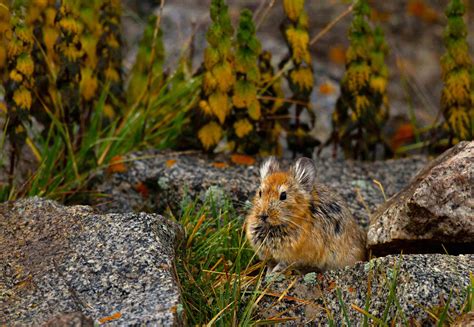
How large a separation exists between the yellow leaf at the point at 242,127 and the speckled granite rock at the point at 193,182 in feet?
0.86

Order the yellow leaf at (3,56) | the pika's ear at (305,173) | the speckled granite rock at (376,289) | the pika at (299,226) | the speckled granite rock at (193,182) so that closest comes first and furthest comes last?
the speckled granite rock at (376,289) < the pika at (299,226) < the pika's ear at (305,173) < the yellow leaf at (3,56) < the speckled granite rock at (193,182)

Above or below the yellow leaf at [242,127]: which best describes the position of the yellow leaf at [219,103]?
above

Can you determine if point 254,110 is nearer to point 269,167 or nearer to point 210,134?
point 210,134

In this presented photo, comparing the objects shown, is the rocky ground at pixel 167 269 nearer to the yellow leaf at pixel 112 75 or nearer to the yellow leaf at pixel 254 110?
the yellow leaf at pixel 254 110

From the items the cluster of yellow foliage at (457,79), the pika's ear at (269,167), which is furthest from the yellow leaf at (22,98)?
the cluster of yellow foliage at (457,79)

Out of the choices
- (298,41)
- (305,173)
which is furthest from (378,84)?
(305,173)

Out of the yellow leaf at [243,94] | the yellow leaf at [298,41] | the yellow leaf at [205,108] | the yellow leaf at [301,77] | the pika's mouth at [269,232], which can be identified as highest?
the yellow leaf at [298,41]

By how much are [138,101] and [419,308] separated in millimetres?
3417

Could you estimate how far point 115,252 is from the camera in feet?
15.0

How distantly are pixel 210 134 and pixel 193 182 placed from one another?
51 cm

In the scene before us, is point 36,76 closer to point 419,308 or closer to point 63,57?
point 63,57

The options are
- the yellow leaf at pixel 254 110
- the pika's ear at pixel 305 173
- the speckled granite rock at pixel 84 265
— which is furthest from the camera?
the yellow leaf at pixel 254 110

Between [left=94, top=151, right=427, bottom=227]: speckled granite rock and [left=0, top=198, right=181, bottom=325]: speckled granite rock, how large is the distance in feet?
3.28

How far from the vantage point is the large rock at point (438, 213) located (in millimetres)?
4711
